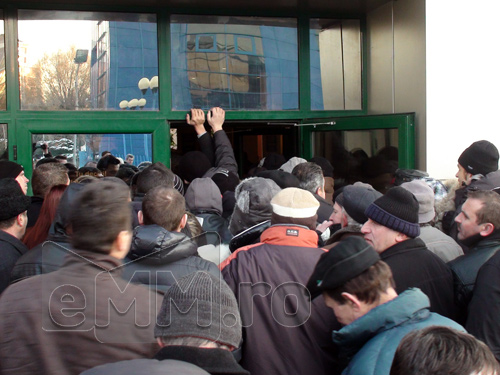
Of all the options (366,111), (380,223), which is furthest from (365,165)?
(380,223)

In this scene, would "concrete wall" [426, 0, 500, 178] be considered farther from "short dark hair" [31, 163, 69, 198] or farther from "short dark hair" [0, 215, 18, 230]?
"short dark hair" [0, 215, 18, 230]

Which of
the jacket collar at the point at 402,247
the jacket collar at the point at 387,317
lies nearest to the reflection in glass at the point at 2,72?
the jacket collar at the point at 402,247

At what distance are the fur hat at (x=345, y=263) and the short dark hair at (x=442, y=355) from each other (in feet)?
2.04

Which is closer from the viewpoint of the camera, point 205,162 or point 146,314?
point 146,314

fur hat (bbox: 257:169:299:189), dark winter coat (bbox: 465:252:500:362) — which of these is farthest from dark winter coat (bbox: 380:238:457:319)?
fur hat (bbox: 257:169:299:189)

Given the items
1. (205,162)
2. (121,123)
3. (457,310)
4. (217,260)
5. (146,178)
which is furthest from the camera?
(121,123)

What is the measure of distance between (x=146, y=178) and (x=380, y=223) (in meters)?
2.05

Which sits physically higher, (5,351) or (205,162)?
(205,162)

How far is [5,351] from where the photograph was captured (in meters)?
1.99

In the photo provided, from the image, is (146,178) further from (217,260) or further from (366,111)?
(366,111)

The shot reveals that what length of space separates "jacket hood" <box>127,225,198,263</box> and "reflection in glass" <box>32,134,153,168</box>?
3908mm

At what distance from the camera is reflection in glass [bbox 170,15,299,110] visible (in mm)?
6406

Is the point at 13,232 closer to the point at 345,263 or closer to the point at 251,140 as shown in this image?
the point at 345,263

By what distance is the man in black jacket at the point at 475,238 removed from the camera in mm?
2834
